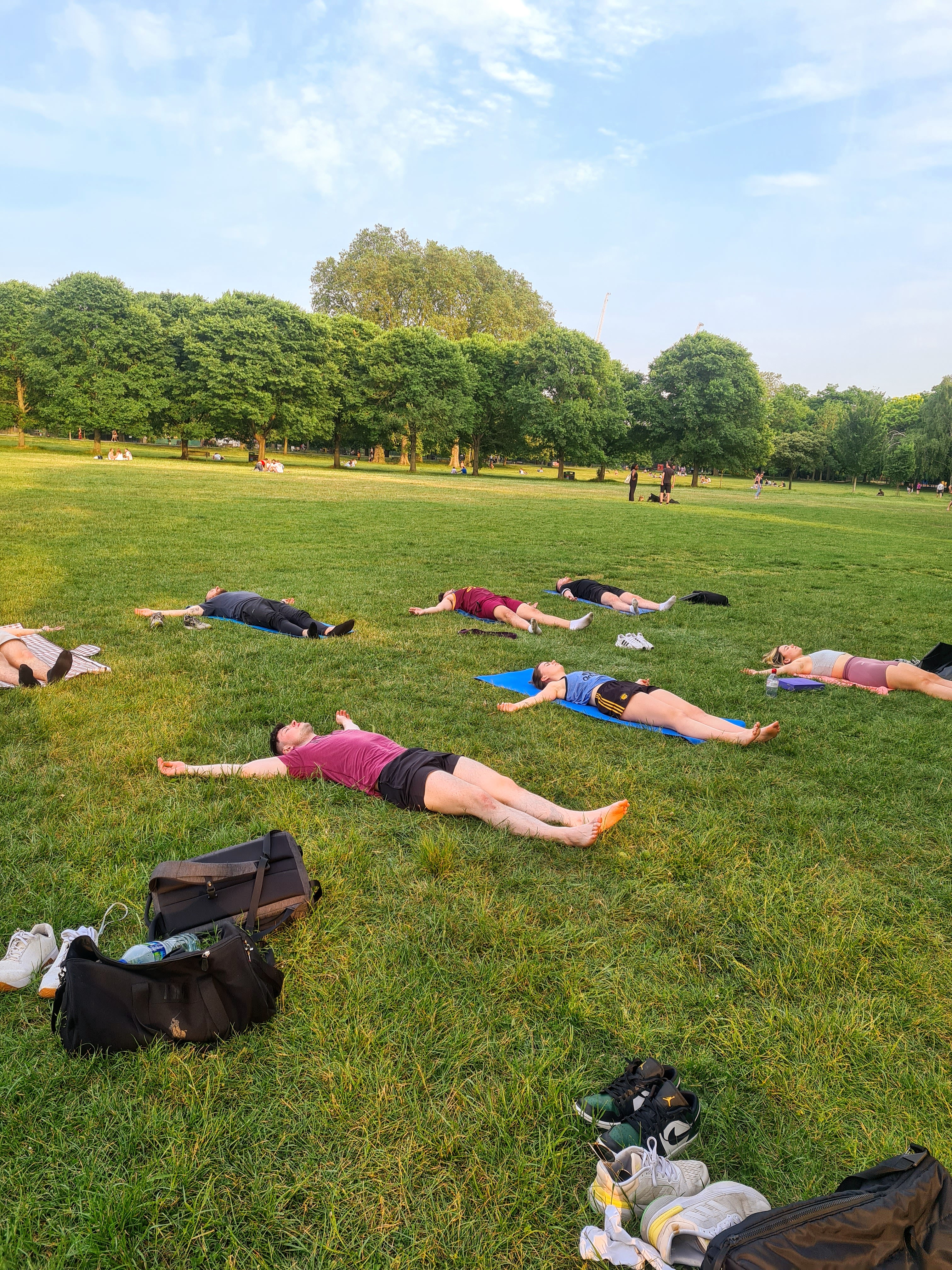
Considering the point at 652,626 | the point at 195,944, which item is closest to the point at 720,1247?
the point at 195,944

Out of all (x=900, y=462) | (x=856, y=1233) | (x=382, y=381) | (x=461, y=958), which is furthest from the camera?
(x=900, y=462)

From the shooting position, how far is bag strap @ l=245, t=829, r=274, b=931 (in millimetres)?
2875

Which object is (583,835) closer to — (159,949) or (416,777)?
(416,777)

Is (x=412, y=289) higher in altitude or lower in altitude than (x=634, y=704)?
higher

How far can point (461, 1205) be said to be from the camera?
1.92 m

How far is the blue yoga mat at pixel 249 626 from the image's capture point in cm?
788

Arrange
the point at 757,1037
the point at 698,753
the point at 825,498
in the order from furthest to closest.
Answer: the point at 825,498 < the point at 698,753 < the point at 757,1037

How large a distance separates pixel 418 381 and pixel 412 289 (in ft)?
73.4

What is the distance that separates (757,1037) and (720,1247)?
1.02 metres

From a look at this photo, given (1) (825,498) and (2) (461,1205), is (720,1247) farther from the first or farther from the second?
(1) (825,498)

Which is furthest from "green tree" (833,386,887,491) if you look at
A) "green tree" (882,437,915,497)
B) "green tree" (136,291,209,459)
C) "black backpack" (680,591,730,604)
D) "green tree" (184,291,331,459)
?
"black backpack" (680,591,730,604)

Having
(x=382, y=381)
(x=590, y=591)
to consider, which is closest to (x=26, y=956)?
(x=590, y=591)

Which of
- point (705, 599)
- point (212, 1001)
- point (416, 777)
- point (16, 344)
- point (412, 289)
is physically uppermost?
point (412, 289)

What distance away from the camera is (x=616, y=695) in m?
5.72
